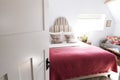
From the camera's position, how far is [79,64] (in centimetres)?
229

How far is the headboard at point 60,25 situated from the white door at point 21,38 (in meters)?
3.15

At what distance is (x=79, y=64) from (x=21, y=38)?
72.2 inches

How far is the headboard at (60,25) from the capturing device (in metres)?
4.07

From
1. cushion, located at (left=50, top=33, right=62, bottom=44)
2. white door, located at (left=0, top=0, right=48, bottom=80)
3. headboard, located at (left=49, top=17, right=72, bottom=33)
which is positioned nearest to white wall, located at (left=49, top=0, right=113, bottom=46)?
headboard, located at (left=49, top=17, right=72, bottom=33)

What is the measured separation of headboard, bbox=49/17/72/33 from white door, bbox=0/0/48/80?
10.3ft

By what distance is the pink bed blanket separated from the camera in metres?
2.16

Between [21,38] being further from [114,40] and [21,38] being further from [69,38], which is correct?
[114,40]

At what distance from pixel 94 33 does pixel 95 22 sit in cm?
51

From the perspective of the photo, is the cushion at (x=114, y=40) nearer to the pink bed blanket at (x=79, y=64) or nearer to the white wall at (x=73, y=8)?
the white wall at (x=73, y=8)

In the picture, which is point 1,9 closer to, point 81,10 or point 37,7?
point 37,7

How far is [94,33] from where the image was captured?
4.62 m

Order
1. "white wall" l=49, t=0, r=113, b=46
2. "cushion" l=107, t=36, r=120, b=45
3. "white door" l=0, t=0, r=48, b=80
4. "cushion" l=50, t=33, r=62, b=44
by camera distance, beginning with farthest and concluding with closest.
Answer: "cushion" l=107, t=36, r=120, b=45 → "white wall" l=49, t=0, r=113, b=46 → "cushion" l=50, t=33, r=62, b=44 → "white door" l=0, t=0, r=48, b=80

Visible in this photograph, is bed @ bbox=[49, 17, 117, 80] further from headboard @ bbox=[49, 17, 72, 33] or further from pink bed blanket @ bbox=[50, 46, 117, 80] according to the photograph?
headboard @ bbox=[49, 17, 72, 33]

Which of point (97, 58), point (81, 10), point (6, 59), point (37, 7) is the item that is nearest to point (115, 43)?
point (81, 10)
